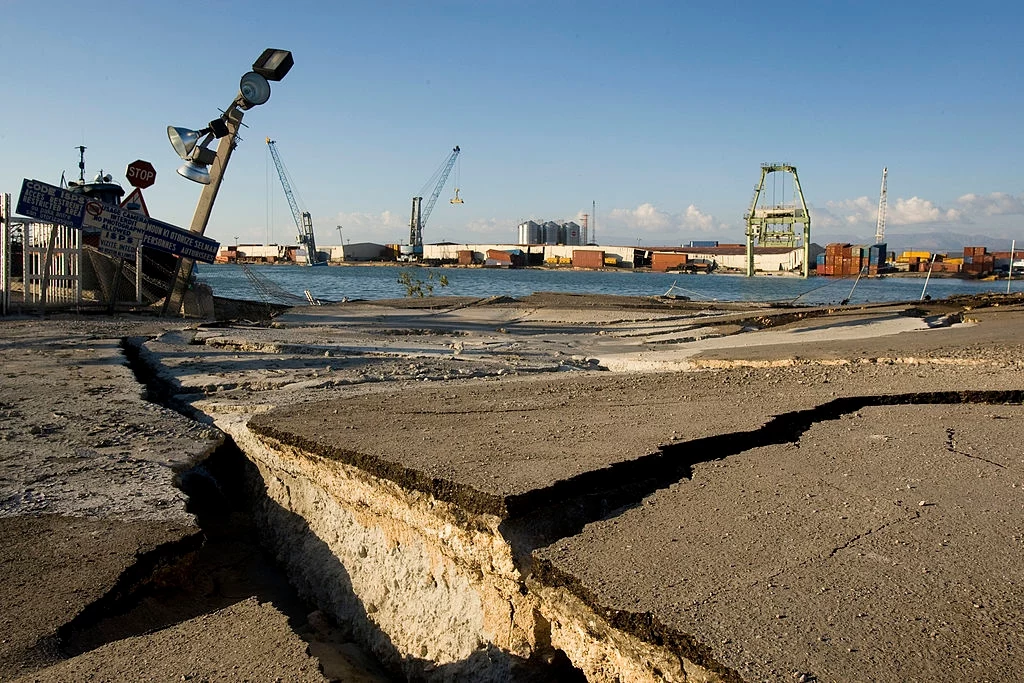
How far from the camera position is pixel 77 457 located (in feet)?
14.6

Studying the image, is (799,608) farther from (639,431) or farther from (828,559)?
(639,431)

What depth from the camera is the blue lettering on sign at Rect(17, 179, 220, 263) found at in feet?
46.0

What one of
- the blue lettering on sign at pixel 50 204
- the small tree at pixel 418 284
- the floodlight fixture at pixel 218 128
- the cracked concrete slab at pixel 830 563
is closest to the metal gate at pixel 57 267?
the blue lettering on sign at pixel 50 204

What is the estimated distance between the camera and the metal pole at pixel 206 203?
49.8 feet

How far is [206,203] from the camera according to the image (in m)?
15.5

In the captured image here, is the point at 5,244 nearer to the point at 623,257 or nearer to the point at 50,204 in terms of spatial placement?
the point at 50,204

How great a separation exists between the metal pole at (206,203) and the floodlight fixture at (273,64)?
86cm

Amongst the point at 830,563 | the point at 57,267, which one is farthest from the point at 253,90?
the point at 830,563

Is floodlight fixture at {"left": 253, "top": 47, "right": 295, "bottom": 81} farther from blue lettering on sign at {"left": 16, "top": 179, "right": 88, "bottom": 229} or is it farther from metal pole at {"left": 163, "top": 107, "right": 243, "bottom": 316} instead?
blue lettering on sign at {"left": 16, "top": 179, "right": 88, "bottom": 229}

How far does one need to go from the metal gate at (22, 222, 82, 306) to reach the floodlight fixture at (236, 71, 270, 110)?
4.12 metres

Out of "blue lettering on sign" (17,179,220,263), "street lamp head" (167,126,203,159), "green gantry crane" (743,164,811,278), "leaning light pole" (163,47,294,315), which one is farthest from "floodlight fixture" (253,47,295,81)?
"green gantry crane" (743,164,811,278)

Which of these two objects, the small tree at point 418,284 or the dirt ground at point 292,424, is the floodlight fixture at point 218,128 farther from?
the small tree at point 418,284

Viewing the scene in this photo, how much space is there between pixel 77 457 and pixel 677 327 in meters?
9.75

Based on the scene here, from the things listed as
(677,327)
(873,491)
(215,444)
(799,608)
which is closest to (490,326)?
(677,327)
